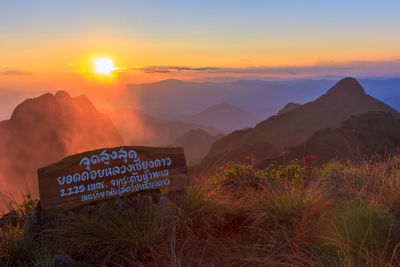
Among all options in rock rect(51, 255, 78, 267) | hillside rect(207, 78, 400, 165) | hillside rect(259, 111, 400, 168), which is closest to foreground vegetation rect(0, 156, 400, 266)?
rock rect(51, 255, 78, 267)

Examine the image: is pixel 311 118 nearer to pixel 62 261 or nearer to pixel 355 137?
pixel 355 137

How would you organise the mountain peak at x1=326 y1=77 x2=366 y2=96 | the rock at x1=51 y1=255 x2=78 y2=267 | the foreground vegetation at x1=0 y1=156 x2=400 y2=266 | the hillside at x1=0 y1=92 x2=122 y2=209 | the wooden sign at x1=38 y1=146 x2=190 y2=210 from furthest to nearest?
the mountain peak at x1=326 y1=77 x2=366 y2=96, the hillside at x1=0 y1=92 x2=122 y2=209, the wooden sign at x1=38 y1=146 x2=190 y2=210, the foreground vegetation at x1=0 y1=156 x2=400 y2=266, the rock at x1=51 y1=255 x2=78 y2=267

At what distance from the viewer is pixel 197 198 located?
17.8ft

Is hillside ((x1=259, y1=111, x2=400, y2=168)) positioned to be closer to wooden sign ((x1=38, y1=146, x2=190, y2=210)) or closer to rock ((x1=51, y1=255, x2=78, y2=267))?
wooden sign ((x1=38, y1=146, x2=190, y2=210))

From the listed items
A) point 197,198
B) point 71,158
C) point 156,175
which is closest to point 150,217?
point 197,198

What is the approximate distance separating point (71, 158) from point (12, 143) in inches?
4336

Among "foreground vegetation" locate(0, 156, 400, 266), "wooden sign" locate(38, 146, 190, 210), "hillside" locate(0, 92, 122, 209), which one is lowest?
"hillside" locate(0, 92, 122, 209)

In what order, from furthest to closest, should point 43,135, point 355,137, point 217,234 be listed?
point 43,135, point 355,137, point 217,234

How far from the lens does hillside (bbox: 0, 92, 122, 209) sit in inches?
3649

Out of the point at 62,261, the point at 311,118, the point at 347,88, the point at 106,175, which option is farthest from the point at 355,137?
the point at 347,88

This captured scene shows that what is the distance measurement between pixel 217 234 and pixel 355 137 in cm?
5630

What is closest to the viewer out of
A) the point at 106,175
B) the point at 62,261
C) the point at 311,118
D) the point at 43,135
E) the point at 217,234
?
the point at 62,261

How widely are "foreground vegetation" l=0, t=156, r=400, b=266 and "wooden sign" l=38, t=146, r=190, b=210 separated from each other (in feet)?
1.75

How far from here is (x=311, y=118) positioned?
96.7m
